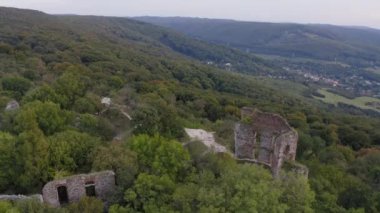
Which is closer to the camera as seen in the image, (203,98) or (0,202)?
(0,202)

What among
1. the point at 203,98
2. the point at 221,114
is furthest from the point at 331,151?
the point at 203,98

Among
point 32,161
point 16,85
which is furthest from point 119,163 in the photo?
point 16,85

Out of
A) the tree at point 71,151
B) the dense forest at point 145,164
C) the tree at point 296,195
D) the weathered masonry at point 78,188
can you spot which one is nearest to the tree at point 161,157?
the dense forest at point 145,164

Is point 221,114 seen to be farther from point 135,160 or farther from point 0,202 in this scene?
point 0,202

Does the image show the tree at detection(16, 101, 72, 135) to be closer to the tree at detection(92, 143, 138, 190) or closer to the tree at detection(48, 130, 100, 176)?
the tree at detection(48, 130, 100, 176)

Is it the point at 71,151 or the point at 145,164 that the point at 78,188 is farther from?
the point at 145,164

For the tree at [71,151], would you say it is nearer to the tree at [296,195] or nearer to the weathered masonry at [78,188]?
the weathered masonry at [78,188]
